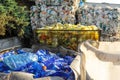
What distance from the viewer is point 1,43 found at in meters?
7.75

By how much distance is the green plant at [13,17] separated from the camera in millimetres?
7672

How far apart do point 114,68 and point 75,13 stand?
4.66 metres

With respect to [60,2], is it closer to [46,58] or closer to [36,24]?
[36,24]

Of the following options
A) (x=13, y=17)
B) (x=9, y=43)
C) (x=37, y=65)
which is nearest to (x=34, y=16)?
(x=13, y=17)

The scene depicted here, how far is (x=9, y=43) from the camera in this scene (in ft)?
26.3

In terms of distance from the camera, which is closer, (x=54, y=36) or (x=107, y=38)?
(x=54, y=36)

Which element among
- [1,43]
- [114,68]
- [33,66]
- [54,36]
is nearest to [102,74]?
[114,68]

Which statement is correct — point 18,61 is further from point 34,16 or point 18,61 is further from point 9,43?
point 34,16

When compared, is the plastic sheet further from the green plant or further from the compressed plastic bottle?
the compressed plastic bottle

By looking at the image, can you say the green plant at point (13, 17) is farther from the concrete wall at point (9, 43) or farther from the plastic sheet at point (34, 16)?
the plastic sheet at point (34, 16)

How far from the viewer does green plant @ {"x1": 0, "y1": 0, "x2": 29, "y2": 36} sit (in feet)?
25.2

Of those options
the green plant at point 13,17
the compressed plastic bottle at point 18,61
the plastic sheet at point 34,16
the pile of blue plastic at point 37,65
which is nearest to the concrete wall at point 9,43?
the green plant at point 13,17

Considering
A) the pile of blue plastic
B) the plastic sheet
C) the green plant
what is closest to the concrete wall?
the green plant

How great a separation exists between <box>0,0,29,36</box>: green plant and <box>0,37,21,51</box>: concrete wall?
198 mm
